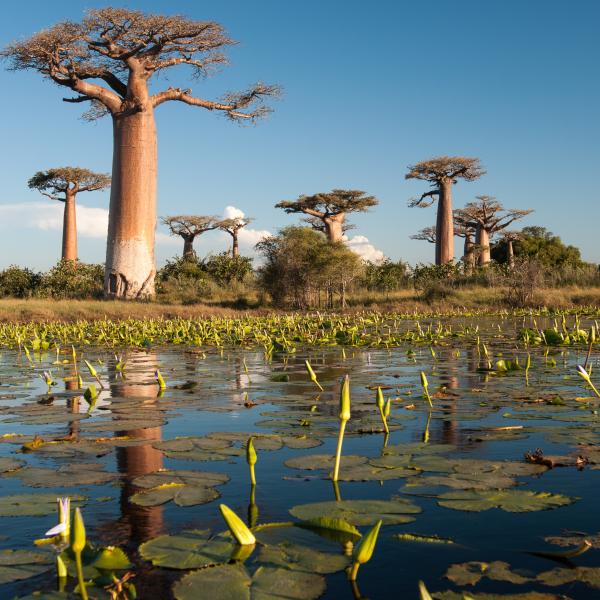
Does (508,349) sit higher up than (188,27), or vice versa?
(188,27)

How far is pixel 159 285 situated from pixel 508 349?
15327mm

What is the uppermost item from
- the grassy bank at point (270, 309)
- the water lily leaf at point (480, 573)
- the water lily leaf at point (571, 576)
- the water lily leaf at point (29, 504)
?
the grassy bank at point (270, 309)

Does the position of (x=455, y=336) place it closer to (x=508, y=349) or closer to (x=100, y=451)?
(x=508, y=349)

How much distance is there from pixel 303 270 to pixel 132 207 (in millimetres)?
4999

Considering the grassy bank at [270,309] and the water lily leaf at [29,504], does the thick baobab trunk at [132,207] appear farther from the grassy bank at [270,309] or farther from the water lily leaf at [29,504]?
the water lily leaf at [29,504]

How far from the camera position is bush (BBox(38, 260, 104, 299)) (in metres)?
21.5

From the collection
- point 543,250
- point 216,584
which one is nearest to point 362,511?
point 216,584

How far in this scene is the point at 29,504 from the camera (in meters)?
2.11

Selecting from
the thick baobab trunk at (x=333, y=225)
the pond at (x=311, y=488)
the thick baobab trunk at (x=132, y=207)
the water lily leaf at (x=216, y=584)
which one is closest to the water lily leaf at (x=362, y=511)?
the pond at (x=311, y=488)

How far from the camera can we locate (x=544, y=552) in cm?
174

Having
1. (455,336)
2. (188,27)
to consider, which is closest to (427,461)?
(455,336)

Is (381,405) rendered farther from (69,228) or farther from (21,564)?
(69,228)

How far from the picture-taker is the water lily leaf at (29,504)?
203 cm

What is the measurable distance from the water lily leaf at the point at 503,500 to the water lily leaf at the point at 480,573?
368mm
